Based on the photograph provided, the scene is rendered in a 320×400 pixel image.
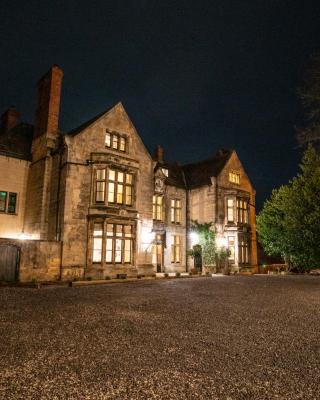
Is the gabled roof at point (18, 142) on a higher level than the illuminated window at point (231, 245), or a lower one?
higher

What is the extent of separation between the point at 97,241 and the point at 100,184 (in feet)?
12.1

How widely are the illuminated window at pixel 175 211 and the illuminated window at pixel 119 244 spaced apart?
759cm

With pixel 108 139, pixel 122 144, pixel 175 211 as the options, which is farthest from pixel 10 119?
pixel 175 211

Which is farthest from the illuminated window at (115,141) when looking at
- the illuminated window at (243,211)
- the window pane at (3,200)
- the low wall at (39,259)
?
the illuminated window at (243,211)

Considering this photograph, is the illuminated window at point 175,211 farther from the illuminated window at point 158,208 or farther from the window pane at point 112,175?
the window pane at point 112,175

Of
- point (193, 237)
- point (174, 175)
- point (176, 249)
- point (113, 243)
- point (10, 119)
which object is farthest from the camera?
point (174, 175)

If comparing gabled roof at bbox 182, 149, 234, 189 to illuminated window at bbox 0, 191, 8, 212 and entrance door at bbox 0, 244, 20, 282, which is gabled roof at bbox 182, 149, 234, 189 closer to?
illuminated window at bbox 0, 191, 8, 212

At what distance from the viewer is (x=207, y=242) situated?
25828 mm

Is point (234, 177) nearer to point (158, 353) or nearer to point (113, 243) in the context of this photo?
point (113, 243)

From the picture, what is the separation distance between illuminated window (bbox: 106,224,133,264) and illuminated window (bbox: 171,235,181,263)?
714 centimetres

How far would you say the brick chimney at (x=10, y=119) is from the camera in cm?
2441

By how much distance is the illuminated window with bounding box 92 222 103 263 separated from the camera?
1930 centimetres

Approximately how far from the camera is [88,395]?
3285 mm

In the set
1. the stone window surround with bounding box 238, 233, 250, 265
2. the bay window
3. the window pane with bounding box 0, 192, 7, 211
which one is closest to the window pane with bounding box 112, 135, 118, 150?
the bay window
